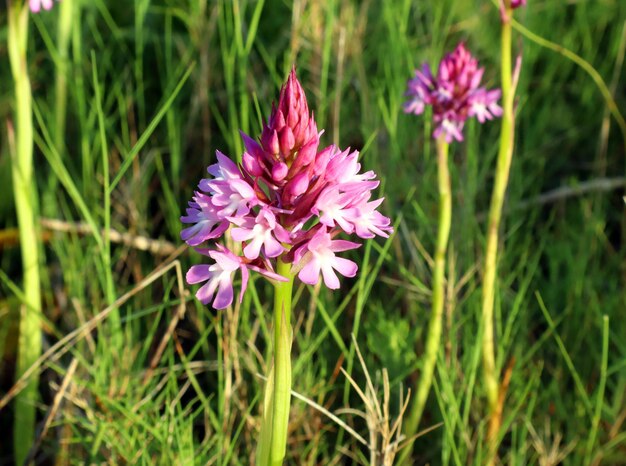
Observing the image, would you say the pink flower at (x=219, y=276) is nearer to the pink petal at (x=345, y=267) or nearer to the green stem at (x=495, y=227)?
the pink petal at (x=345, y=267)

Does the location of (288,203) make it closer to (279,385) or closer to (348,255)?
(279,385)

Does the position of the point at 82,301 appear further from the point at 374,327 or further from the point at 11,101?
the point at 11,101

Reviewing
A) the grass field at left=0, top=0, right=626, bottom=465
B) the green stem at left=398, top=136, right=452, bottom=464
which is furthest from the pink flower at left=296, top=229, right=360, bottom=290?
the green stem at left=398, top=136, right=452, bottom=464

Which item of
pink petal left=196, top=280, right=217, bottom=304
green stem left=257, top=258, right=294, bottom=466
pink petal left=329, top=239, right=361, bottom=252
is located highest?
pink petal left=329, top=239, right=361, bottom=252

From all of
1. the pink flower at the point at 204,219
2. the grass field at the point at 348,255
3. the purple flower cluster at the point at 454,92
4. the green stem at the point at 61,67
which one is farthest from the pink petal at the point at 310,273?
the green stem at the point at 61,67

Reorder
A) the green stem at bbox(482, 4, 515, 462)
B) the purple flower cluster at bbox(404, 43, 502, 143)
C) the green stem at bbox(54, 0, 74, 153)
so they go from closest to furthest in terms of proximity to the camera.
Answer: the green stem at bbox(482, 4, 515, 462) → the purple flower cluster at bbox(404, 43, 502, 143) → the green stem at bbox(54, 0, 74, 153)

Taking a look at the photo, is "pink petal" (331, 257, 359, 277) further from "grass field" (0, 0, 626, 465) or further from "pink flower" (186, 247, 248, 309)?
"grass field" (0, 0, 626, 465)

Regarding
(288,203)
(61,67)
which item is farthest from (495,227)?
(61,67)
